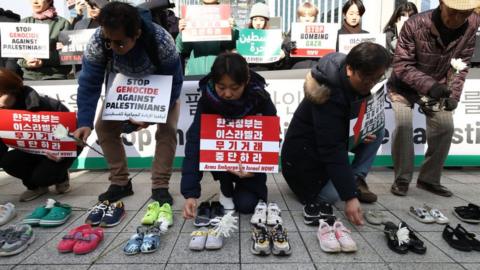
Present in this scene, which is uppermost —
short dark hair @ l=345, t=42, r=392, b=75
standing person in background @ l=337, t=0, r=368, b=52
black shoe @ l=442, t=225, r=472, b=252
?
standing person in background @ l=337, t=0, r=368, b=52

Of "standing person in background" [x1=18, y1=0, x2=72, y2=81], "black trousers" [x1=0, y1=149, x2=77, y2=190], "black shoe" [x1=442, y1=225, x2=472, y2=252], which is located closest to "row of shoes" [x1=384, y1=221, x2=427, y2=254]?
"black shoe" [x1=442, y1=225, x2=472, y2=252]

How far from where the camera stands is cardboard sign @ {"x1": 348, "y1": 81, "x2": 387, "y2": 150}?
9.16 ft

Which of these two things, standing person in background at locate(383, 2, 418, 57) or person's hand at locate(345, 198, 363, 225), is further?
standing person in background at locate(383, 2, 418, 57)

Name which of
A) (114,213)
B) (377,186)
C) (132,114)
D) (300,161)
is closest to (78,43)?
(132,114)

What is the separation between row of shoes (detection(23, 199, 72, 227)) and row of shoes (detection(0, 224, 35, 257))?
162 millimetres

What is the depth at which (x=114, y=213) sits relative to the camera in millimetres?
2809

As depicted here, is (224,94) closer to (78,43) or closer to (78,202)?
(78,202)

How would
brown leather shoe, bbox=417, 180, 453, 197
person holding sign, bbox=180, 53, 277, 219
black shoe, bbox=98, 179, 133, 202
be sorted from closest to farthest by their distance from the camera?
1. person holding sign, bbox=180, 53, 277, 219
2. black shoe, bbox=98, 179, 133, 202
3. brown leather shoe, bbox=417, 180, 453, 197

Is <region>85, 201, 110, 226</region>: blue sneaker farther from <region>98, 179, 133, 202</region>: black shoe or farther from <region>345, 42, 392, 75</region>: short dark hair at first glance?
<region>345, 42, 392, 75</region>: short dark hair

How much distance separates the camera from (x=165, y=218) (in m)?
2.72

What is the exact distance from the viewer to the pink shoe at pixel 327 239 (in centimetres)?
229

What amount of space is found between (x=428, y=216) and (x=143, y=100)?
255 cm

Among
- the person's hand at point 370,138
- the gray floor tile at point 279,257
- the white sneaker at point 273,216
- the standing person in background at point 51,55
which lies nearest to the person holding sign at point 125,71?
the white sneaker at point 273,216

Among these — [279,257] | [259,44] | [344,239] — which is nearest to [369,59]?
[344,239]
